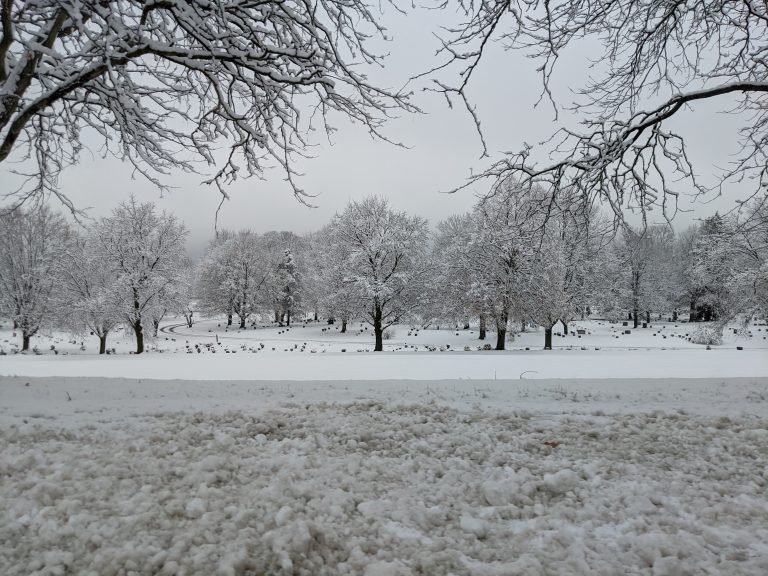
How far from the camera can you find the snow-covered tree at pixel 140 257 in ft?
82.3

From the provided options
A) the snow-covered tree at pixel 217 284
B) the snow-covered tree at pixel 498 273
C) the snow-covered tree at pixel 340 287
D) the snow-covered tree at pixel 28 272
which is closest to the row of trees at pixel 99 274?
the snow-covered tree at pixel 28 272

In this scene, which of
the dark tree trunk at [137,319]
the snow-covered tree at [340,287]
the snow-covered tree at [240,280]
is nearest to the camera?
the dark tree trunk at [137,319]

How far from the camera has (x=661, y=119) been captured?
552cm

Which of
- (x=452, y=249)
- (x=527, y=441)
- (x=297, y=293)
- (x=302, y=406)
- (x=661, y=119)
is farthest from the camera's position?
(x=297, y=293)

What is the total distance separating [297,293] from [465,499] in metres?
50.7

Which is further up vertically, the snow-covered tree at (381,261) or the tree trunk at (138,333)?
the snow-covered tree at (381,261)

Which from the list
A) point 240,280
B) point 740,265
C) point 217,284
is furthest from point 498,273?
point 217,284

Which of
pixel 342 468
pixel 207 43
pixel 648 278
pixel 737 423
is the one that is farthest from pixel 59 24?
pixel 648 278

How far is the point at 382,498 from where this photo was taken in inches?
108

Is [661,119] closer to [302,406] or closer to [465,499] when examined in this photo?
[465,499]

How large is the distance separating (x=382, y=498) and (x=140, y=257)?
1081 inches

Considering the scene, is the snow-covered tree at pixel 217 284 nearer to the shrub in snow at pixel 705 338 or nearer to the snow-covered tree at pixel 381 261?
the snow-covered tree at pixel 381 261

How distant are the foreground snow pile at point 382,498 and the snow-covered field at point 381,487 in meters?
0.01

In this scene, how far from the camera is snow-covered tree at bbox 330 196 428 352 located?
1006 inches
